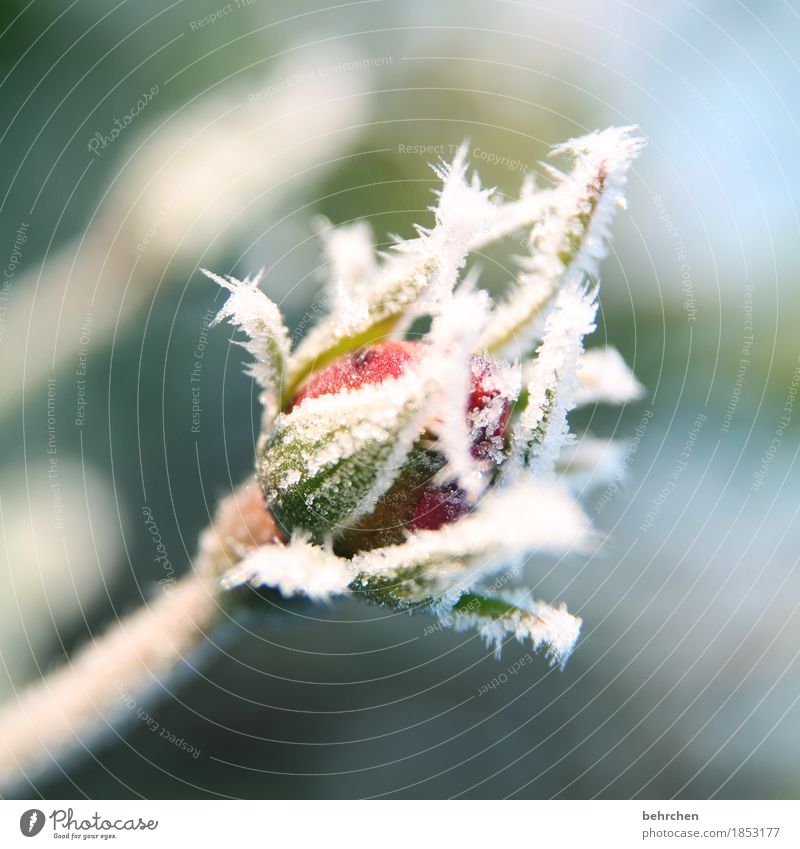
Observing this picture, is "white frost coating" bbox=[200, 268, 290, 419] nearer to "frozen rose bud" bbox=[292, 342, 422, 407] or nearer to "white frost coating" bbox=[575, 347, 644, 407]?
"frozen rose bud" bbox=[292, 342, 422, 407]

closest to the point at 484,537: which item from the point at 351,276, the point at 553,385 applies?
the point at 553,385

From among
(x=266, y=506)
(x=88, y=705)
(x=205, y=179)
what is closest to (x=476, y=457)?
(x=266, y=506)

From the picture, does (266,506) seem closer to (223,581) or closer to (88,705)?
(223,581)

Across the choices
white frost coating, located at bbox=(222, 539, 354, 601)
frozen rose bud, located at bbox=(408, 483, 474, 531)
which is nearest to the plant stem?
white frost coating, located at bbox=(222, 539, 354, 601)

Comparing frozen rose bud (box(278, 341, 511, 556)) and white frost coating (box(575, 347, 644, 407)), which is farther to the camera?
white frost coating (box(575, 347, 644, 407))

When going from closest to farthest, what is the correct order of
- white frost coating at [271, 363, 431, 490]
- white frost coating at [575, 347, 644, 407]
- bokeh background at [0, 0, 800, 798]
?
white frost coating at [271, 363, 431, 490]
white frost coating at [575, 347, 644, 407]
bokeh background at [0, 0, 800, 798]

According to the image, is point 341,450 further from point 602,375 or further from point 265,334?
point 602,375

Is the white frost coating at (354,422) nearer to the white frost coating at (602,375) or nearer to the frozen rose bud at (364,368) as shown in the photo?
the frozen rose bud at (364,368)
